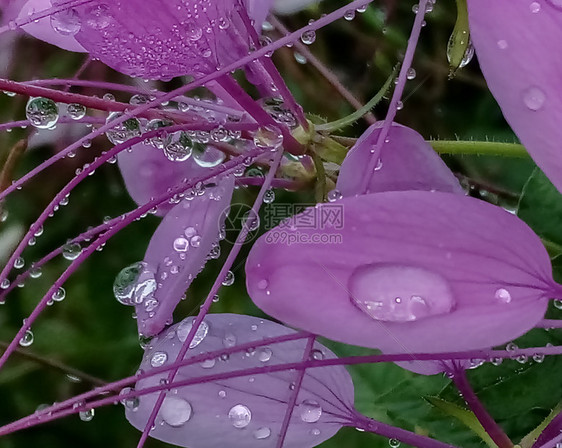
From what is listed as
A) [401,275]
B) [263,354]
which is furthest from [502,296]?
[263,354]

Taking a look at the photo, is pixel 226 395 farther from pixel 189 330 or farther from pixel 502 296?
pixel 502 296

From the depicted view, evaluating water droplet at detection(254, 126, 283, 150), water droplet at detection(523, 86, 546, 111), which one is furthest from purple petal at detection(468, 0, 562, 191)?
water droplet at detection(254, 126, 283, 150)

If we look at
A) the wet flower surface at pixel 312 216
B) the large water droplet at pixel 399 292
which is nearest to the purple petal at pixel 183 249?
the wet flower surface at pixel 312 216

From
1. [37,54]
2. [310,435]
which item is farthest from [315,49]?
[310,435]

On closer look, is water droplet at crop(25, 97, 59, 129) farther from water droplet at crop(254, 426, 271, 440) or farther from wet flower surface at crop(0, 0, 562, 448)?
water droplet at crop(254, 426, 271, 440)

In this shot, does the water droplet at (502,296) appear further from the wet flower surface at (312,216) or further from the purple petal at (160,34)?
the purple petal at (160,34)

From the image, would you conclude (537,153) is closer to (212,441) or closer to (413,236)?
(413,236)
